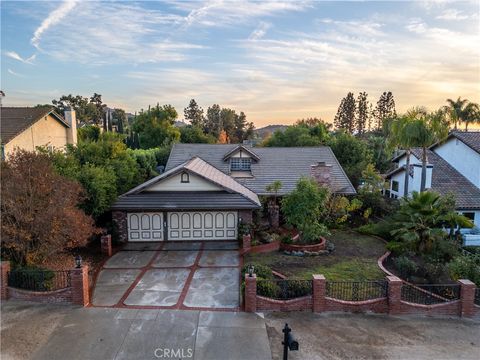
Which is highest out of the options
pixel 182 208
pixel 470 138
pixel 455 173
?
pixel 470 138

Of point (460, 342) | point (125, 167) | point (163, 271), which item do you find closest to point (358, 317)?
point (460, 342)

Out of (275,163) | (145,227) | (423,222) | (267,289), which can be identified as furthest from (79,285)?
(275,163)

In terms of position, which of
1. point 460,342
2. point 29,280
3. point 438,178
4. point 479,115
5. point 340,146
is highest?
point 479,115

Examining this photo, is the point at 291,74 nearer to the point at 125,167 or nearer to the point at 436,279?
the point at 125,167

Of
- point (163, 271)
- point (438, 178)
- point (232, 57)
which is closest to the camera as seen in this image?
point (163, 271)

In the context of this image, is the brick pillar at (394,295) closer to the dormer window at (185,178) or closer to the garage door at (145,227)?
the dormer window at (185,178)

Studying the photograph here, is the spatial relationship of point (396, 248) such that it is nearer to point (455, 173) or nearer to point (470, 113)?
point (455, 173)

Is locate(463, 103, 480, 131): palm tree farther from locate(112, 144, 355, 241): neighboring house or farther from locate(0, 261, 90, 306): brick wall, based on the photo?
locate(0, 261, 90, 306): brick wall
